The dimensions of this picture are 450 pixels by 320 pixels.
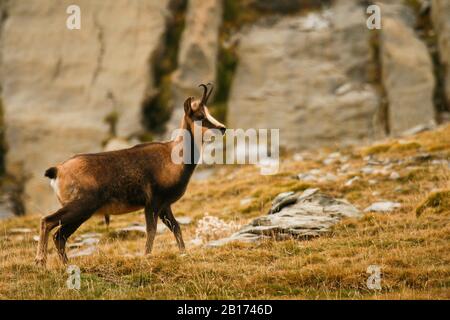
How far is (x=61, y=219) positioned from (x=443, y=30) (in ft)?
76.1

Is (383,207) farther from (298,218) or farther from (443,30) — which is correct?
(443,30)

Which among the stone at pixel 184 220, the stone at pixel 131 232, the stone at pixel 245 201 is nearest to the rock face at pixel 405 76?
the stone at pixel 245 201

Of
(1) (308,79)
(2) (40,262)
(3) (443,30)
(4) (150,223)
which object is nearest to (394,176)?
(4) (150,223)

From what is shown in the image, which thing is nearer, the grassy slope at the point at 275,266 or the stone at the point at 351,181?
the grassy slope at the point at 275,266

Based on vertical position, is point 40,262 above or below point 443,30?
below

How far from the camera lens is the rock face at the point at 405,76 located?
2850 cm

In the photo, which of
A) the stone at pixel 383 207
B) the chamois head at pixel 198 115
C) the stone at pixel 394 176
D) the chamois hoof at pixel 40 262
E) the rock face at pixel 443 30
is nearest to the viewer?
the chamois hoof at pixel 40 262

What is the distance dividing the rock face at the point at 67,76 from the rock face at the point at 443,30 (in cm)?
1203

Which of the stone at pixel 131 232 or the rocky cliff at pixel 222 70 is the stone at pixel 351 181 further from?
the rocky cliff at pixel 222 70

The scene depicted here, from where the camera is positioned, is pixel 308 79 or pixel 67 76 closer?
pixel 308 79

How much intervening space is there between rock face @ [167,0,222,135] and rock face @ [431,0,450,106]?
951 centimetres

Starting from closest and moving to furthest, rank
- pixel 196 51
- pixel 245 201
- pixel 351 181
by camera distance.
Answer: pixel 351 181 < pixel 245 201 < pixel 196 51

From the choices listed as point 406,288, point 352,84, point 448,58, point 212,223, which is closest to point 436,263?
point 406,288

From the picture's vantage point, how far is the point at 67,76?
30469mm
